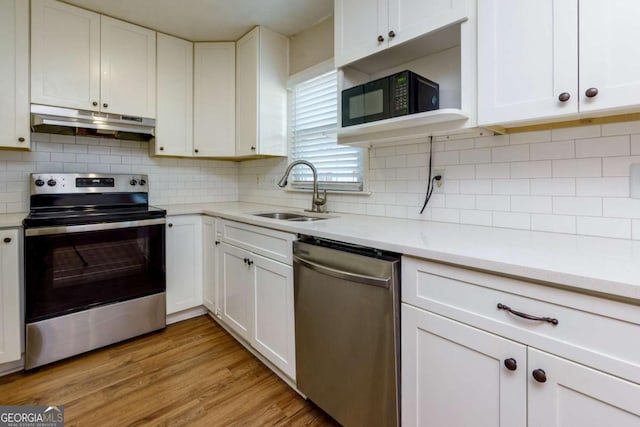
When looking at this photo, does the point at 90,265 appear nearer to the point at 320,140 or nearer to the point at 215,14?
the point at 320,140

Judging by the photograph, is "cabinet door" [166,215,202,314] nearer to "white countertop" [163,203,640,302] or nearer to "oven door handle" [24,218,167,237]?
"oven door handle" [24,218,167,237]

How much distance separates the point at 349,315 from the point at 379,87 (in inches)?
42.3

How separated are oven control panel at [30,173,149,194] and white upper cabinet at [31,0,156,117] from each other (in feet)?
1.60

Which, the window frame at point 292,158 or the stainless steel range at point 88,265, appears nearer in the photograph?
the stainless steel range at point 88,265

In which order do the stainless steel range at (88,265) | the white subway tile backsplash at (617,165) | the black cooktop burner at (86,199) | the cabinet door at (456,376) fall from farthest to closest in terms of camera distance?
the black cooktop burner at (86,199)
the stainless steel range at (88,265)
the white subway tile backsplash at (617,165)
the cabinet door at (456,376)

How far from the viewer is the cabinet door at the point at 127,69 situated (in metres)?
2.36

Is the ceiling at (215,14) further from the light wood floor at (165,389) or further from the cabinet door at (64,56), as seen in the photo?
the light wood floor at (165,389)

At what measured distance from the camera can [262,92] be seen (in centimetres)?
262

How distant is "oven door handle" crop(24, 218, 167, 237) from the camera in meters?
1.87

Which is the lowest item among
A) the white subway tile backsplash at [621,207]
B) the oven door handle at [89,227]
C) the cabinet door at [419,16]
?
the oven door handle at [89,227]

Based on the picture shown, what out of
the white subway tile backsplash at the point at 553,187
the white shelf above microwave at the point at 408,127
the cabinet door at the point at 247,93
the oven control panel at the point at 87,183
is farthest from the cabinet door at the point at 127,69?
the white subway tile backsplash at the point at 553,187

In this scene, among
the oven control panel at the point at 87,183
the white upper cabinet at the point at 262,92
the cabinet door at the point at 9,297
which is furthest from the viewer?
the white upper cabinet at the point at 262,92

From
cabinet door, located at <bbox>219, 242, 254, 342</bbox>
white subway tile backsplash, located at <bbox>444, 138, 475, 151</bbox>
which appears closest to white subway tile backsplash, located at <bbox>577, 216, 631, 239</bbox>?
white subway tile backsplash, located at <bbox>444, 138, 475, 151</bbox>

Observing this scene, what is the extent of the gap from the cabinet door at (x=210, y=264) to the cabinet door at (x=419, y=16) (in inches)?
69.7
